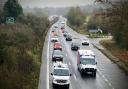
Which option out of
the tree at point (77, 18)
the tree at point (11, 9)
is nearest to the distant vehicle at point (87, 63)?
the tree at point (11, 9)

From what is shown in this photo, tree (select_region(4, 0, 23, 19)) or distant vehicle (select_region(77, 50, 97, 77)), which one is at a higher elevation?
tree (select_region(4, 0, 23, 19))

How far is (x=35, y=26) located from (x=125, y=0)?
22.2 metres

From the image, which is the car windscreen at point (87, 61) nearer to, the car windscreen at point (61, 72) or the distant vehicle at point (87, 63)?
the distant vehicle at point (87, 63)

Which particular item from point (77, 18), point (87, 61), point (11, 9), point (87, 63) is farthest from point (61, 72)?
point (77, 18)

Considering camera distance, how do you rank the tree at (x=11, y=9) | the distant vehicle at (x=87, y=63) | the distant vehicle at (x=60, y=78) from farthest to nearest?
the tree at (x=11, y=9), the distant vehicle at (x=87, y=63), the distant vehicle at (x=60, y=78)

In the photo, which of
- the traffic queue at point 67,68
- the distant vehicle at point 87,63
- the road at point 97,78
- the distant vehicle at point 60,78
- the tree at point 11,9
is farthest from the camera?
the tree at point 11,9

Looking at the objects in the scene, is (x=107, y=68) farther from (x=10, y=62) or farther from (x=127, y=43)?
(x=10, y=62)

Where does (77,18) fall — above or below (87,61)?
below

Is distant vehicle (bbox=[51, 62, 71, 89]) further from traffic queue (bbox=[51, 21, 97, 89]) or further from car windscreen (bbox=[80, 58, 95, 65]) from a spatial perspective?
car windscreen (bbox=[80, 58, 95, 65])

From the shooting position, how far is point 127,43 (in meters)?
54.7

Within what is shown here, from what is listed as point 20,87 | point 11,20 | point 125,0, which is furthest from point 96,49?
point 20,87

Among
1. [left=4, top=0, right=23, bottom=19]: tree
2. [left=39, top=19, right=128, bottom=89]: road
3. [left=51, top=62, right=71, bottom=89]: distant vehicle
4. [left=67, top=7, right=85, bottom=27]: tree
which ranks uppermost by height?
[left=4, top=0, right=23, bottom=19]: tree

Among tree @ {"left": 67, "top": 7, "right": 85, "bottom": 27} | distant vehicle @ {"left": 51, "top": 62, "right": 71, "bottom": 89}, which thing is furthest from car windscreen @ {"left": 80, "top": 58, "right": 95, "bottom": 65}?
tree @ {"left": 67, "top": 7, "right": 85, "bottom": 27}

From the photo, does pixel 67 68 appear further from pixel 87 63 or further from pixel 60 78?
pixel 87 63
